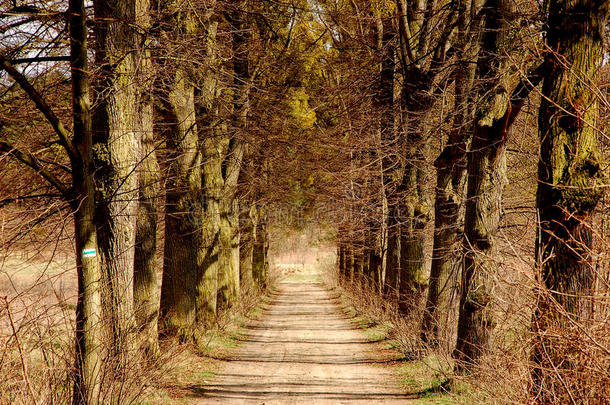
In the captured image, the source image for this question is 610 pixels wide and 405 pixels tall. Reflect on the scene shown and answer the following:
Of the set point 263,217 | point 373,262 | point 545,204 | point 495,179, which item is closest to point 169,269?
point 495,179

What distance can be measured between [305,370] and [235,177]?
291 inches

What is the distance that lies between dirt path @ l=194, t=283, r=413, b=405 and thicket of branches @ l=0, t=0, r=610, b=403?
1199mm

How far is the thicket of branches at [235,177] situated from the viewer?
15.7 ft

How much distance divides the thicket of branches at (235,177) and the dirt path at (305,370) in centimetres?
120

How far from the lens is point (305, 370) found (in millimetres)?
10594

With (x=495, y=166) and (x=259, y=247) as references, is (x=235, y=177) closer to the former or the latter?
(x=495, y=166)

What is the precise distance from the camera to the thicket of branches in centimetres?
479

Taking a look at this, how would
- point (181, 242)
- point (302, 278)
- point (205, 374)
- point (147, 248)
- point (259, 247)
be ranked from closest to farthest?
1. point (147, 248)
2. point (205, 374)
3. point (181, 242)
4. point (259, 247)
5. point (302, 278)

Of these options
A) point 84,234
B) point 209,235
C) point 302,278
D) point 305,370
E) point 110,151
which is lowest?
point 302,278

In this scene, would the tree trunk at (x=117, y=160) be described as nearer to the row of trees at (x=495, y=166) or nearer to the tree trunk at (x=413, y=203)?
the row of trees at (x=495, y=166)

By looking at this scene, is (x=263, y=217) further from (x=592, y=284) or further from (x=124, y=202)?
(x=592, y=284)

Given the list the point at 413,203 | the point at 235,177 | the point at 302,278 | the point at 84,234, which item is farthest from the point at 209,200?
the point at 302,278

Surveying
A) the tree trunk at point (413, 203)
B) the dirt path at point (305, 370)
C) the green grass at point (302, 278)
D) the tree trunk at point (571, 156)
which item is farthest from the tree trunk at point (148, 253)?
the green grass at point (302, 278)

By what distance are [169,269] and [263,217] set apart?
16.0m
